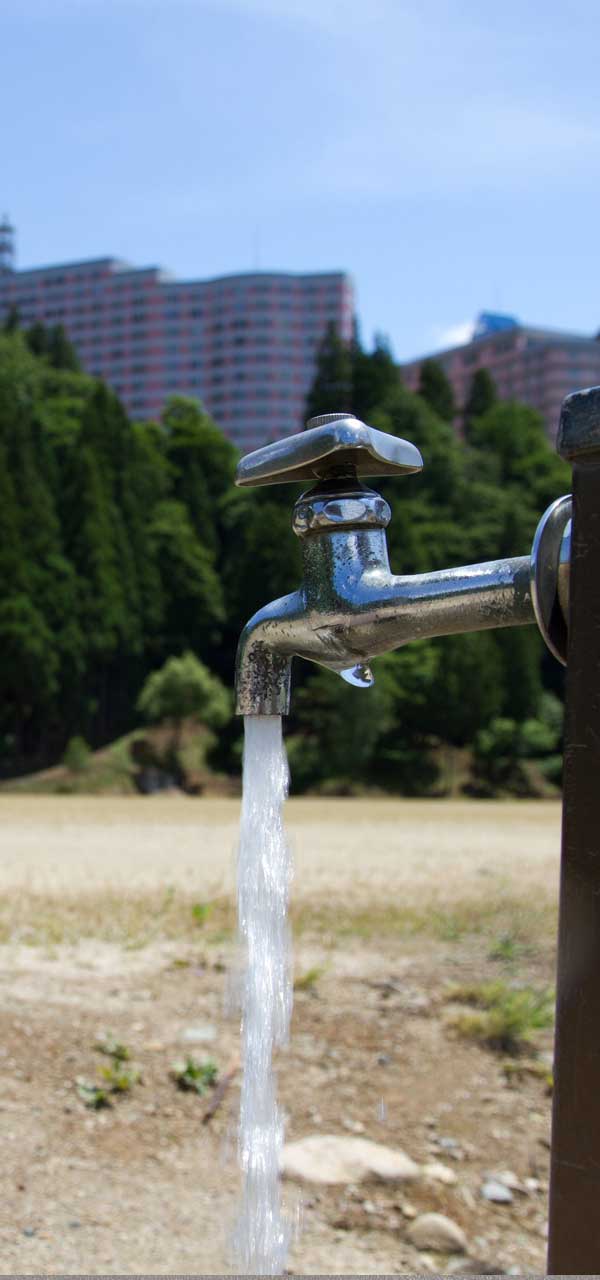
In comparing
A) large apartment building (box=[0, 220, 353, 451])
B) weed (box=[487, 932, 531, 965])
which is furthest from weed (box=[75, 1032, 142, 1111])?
Answer: large apartment building (box=[0, 220, 353, 451])

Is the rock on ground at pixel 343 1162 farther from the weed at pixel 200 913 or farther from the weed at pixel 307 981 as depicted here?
the weed at pixel 200 913

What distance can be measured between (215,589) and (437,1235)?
110 ft

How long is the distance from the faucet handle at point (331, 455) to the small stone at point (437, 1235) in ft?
9.43

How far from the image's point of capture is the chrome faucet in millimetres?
1193

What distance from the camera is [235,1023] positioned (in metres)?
5.23

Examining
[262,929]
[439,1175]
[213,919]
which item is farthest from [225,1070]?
[262,929]

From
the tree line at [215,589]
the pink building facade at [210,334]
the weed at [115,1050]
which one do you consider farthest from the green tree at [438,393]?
the weed at [115,1050]

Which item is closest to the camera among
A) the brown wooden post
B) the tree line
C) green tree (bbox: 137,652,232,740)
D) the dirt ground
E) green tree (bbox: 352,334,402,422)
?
the brown wooden post

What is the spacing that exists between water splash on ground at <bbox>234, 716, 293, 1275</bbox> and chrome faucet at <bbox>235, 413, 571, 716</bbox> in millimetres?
69

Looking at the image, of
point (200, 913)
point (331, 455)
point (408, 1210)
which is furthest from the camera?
point (200, 913)

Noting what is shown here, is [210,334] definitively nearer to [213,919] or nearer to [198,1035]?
[213,919]

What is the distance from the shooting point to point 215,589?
3703 centimetres

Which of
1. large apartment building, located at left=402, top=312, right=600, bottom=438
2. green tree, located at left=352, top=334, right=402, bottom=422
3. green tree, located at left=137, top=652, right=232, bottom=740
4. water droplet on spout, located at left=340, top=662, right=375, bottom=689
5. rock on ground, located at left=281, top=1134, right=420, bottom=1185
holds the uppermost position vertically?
large apartment building, located at left=402, top=312, right=600, bottom=438

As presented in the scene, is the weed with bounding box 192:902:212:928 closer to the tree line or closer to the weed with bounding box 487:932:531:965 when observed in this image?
the weed with bounding box 487:932:531:965
